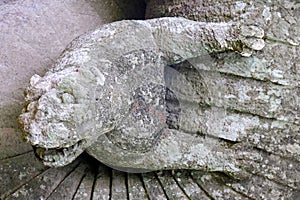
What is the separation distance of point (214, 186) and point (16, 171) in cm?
45

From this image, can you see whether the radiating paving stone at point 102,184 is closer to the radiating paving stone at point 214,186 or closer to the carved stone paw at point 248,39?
the radiating paving stone at point 214,186

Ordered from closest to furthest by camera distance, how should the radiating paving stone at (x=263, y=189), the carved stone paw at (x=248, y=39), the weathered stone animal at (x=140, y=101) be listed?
the weathered stone animal at (x=140, y=101) < the carved stone paw at (x=248, y=39) < the radiating paving stone at (x=263, y=189)

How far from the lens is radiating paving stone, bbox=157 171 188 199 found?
1.31 m

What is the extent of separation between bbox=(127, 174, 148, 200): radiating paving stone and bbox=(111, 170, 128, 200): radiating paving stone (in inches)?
0.5

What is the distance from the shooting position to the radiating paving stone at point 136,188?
1315 millimetres

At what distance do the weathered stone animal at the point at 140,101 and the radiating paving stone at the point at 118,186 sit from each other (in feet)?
0.23

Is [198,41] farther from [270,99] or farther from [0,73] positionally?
[0,73]

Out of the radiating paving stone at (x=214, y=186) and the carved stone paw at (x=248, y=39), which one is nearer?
the carved stone paw at (x=248, y=39)

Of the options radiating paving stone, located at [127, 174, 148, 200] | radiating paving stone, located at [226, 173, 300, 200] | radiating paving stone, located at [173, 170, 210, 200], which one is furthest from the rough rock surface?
radiating paving stone, located at [127, 174, 148, 200]

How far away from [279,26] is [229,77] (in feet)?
0.50

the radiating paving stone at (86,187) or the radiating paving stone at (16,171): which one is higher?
the radiating paving stone at (16,171)

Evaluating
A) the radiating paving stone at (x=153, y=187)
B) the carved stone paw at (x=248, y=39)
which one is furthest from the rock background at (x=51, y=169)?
the carved stone paw at (x=248, y=39)

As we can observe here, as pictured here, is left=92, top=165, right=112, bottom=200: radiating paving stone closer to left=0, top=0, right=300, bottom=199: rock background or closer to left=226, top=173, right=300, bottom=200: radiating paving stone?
left=0, top=0, right=300, bottom=199: rock background

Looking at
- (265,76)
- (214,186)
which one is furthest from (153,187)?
(265,76)
